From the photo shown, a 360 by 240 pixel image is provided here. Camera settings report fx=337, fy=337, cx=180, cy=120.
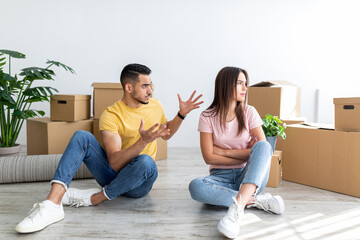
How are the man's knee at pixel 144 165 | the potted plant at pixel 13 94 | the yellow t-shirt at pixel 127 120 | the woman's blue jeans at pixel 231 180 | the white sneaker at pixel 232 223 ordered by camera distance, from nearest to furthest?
the white sneaker at pixel 232 223 < the woman's blue jeans at pixel 231 180 < the man's knee at pixel 144 165 < the yellow t-shirt at pixel 127 120 < the potted plant at pixel 13 94

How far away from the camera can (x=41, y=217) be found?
Result: 1.52m

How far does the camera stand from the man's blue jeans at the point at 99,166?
167 centimetres

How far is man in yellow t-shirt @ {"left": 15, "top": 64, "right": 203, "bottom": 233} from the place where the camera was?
5.35ft

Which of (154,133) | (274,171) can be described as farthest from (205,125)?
(274,171)

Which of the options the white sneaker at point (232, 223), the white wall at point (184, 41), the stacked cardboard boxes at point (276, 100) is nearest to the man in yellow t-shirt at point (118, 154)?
the white sneaker at point (232, 223)

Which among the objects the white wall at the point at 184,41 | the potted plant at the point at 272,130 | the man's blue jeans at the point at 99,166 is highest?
the white wall at the point at 184,41

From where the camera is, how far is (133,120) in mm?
1875

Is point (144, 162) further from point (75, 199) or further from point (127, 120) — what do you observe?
point (75, 199)

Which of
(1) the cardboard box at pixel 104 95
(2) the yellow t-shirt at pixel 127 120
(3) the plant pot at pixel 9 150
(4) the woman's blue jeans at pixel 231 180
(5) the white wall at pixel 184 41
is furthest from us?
(5) the white wall at pixel 184 41

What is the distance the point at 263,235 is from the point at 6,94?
81.4 inches

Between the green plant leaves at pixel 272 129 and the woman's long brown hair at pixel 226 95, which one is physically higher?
the woman's long brown hair at pixel 226 95

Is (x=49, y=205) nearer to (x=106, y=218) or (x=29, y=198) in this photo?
(x=106, y=218)

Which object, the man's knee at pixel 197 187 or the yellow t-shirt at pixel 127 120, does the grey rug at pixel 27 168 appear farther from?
the man's knee at pixel 197 187

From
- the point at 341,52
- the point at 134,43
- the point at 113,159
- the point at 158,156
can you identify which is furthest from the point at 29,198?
the point at 341,52
